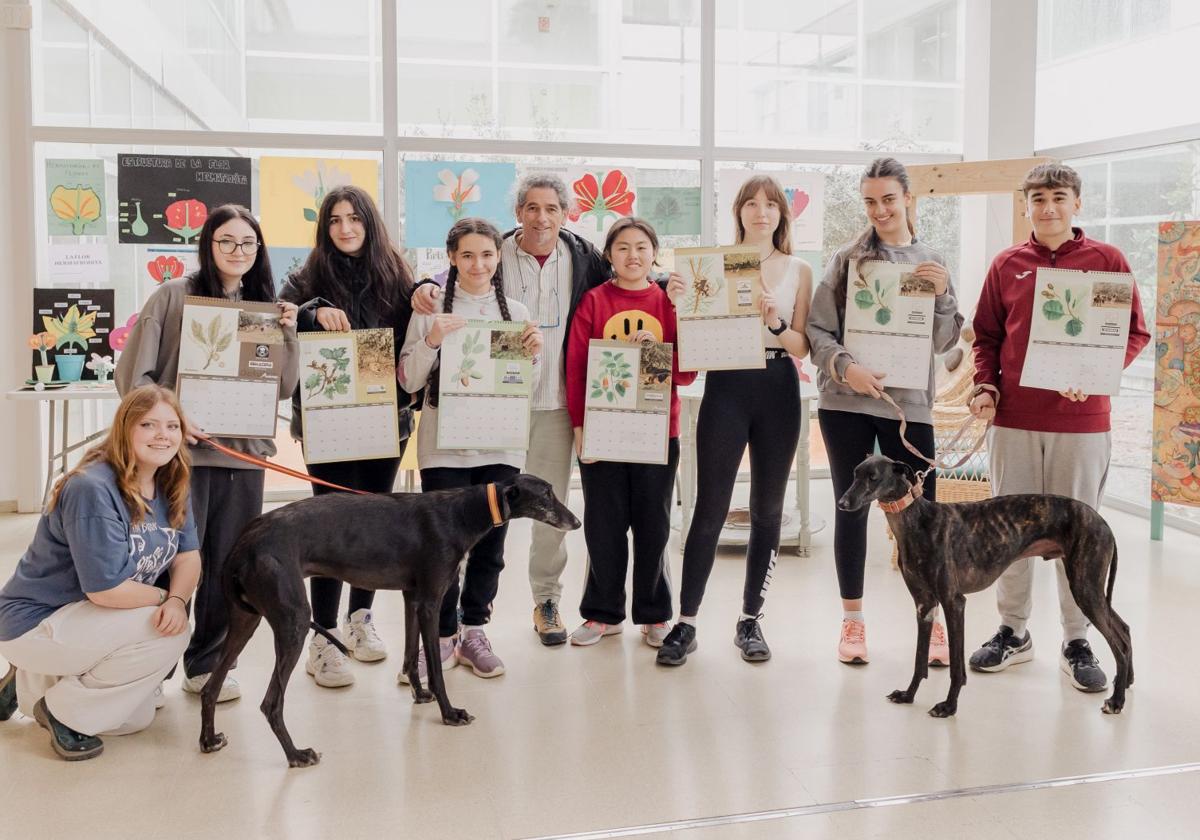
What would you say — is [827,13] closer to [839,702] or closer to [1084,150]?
[1084,150]

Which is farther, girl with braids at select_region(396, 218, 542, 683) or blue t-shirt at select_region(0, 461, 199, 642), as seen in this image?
girl with braids at select_region(396, 218, 542, 683)

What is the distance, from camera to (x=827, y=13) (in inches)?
276

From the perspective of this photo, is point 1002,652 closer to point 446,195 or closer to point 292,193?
point 446,195

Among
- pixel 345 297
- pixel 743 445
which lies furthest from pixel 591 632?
pixel 345 297

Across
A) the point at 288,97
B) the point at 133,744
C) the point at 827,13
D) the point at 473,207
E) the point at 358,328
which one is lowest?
the point at 133,744

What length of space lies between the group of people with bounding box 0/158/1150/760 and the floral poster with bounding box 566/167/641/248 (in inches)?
117

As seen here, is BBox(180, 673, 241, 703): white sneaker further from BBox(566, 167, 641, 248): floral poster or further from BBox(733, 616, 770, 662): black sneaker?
BBox(566, 167, 641, 248): floral poster

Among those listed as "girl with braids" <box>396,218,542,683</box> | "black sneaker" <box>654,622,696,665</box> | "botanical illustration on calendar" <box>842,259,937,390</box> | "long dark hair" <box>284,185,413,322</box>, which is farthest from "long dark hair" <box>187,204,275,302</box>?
"botanical illustration on calendar" <box>842,259,937,390</box>

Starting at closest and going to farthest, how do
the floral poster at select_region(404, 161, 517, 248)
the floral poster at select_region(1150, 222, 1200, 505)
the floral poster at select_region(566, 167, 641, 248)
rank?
the floral poster at select_region(1150, 222, 1200, 505) < the floral poster at select_region(404, 161, 517, 248) < the floral poster at select_region(566, 167, 641, 248)

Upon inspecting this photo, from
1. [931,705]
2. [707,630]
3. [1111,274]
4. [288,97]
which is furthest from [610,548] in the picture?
[288,97]

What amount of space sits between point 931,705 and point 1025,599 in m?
0.65

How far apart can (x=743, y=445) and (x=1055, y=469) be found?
40.1 inches

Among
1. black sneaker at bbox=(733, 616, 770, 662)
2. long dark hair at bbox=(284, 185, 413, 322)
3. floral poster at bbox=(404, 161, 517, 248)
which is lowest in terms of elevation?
black sneaker at bbox=(733, 616, 770, 662)

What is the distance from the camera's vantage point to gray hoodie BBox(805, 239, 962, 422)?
3.49m
